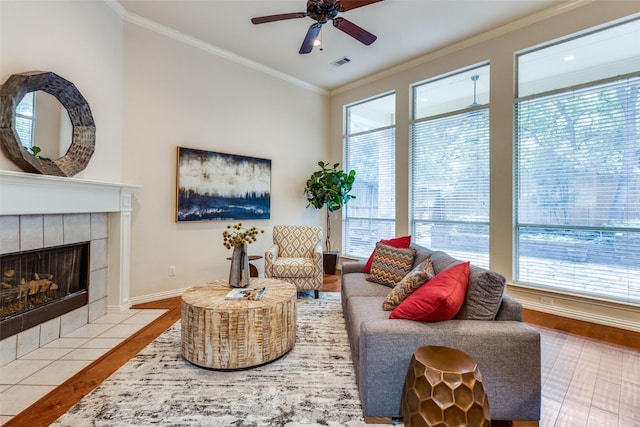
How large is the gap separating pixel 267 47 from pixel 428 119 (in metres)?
2.58

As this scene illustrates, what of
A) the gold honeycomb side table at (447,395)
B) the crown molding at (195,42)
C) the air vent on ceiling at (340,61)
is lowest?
the gold honeycomb side table at (447,395)

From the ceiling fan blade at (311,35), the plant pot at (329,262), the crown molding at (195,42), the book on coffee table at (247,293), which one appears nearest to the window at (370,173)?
the plant pot at (329,262)

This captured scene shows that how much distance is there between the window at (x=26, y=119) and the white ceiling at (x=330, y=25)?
5.29ft

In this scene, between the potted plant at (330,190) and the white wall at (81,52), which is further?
the potted plant at (330,190)

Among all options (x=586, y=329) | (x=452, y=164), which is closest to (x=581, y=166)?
(x=452, y=164)

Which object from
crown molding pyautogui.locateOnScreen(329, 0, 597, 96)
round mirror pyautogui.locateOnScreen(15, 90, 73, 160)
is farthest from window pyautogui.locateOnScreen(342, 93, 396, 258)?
round mirror pyautogui.locateOnScreen(15, 90, 73, 160)

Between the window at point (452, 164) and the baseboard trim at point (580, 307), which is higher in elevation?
the window at point (452, 164)

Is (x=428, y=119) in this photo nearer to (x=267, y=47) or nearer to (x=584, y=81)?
(x=584, y=81)

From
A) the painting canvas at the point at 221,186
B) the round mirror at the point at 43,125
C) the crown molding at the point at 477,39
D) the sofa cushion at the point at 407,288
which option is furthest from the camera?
the painting canvas at the point at 221,186

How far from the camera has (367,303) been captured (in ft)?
7.43

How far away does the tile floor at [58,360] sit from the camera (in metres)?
1.83

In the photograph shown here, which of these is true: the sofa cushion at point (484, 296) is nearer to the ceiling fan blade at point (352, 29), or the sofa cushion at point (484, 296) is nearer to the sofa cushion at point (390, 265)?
the sofa cushion at point (390, 265)

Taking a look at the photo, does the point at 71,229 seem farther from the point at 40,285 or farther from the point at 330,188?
the point at 330,188

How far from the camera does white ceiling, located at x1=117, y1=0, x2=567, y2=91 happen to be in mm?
3236
